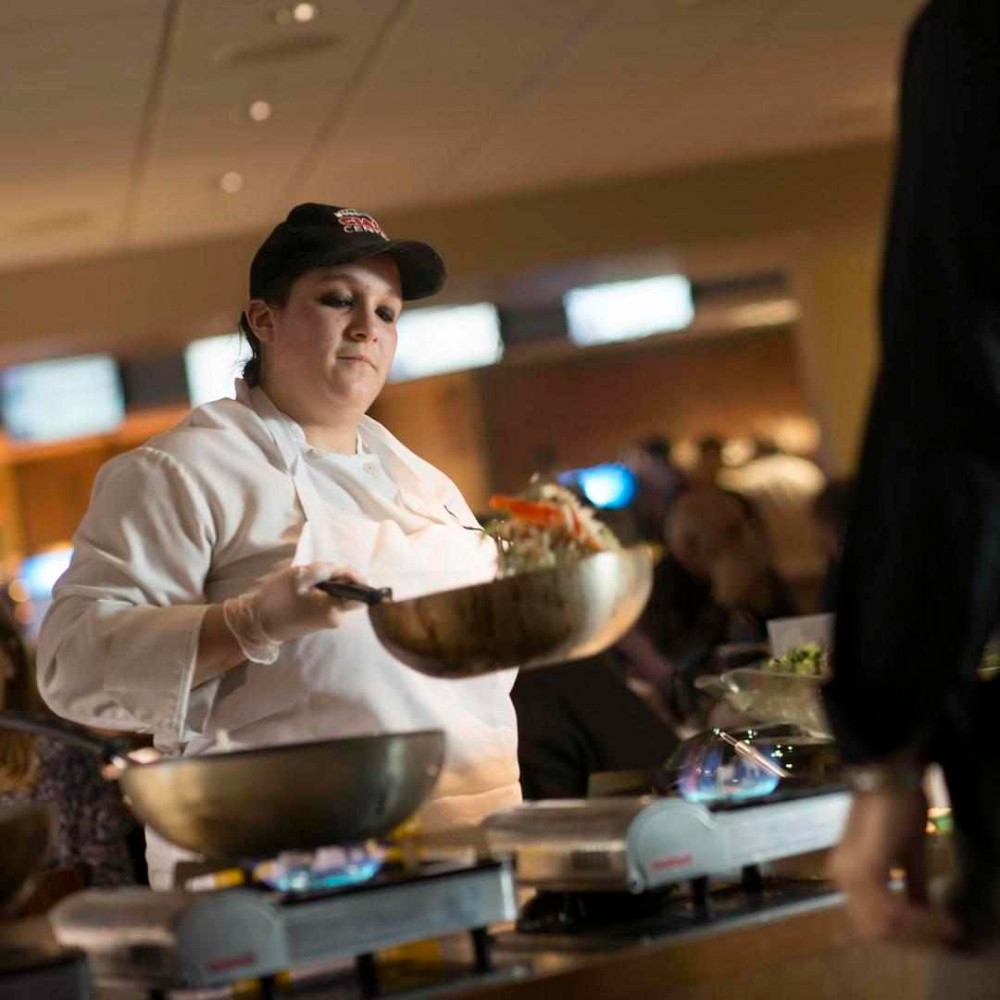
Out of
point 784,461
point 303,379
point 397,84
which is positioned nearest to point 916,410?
point 303,379

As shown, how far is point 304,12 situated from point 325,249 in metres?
3.56

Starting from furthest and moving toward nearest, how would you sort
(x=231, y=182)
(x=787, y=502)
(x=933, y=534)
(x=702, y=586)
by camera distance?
(x=787, y=502), (x=231, y=182), (x=702, y=586), (x=933, y=534)

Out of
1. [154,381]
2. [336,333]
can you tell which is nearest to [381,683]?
[336,333]

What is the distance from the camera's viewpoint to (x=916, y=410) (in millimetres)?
1273

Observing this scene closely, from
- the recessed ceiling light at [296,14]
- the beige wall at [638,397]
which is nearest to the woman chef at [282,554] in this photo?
the recessed ceiling light at [296,14]

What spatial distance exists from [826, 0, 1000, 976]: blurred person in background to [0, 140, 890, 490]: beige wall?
7828mm

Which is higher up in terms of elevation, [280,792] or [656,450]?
[656,450]

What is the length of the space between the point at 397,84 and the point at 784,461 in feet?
14.7

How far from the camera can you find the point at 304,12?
568 cm

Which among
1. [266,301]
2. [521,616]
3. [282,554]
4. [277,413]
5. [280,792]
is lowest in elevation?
[280,792]

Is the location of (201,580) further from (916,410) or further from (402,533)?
(916,410)

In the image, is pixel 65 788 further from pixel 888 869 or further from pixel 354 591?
pixel 888 869

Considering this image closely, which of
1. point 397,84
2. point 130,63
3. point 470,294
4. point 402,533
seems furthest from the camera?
point 470,294

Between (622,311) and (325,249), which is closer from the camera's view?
(325,249)
